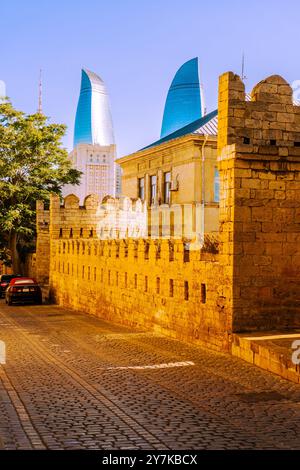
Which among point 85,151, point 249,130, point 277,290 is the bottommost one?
point 277,290

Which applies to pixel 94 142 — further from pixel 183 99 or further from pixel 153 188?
pixel 153 188

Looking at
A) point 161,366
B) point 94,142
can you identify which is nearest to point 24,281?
point 161,366

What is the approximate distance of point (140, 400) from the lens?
30.1ft

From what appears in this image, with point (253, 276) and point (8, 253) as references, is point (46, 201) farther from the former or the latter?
point (253, 276)

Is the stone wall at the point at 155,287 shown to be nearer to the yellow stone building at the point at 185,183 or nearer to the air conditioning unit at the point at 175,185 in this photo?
the yellow stone building at the point at 185,183

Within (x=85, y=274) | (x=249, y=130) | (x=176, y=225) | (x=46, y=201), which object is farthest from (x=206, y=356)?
(x=46, y=201)

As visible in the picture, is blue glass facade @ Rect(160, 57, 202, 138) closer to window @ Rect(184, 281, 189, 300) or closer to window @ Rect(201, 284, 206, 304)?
window @ Rect(184, 281, 189, 300)

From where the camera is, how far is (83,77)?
14550 cm

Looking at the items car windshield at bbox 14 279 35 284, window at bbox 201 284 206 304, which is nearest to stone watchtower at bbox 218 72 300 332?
window at bbox 201 284 206 304

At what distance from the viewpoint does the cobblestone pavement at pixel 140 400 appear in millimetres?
7117

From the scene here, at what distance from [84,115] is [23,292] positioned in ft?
374

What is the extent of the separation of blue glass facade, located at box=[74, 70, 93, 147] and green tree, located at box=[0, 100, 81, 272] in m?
97.0

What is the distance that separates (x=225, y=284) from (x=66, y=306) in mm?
19647
